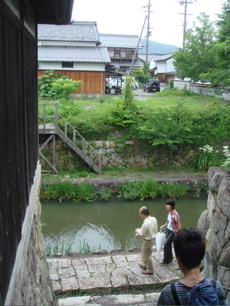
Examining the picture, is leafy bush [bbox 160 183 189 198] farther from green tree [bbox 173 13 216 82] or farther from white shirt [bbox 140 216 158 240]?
green tree [bbox 173 13 216 82]

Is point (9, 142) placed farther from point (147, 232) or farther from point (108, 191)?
point (108, 191)

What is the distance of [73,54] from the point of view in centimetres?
2305

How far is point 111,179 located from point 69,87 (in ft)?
25.3

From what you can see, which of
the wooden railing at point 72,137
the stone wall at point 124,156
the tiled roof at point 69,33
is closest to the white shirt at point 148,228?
the wooden railing at point 72,137

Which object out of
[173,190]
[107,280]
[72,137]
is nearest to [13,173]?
[107,280]

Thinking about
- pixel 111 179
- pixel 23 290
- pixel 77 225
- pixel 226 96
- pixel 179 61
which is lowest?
pixel 77 225

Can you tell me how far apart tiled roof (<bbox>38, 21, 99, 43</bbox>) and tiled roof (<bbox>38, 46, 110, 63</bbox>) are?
682 millimetres

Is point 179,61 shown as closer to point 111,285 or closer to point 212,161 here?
point 212,161

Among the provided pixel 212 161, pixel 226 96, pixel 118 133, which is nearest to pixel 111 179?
pixel 118 133

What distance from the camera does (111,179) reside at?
43.2ft

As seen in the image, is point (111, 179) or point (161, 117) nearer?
point (111, 179)

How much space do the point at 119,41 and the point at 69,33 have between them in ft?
69.5

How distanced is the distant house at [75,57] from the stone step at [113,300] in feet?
59.1

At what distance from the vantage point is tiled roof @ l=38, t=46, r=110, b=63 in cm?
2227
